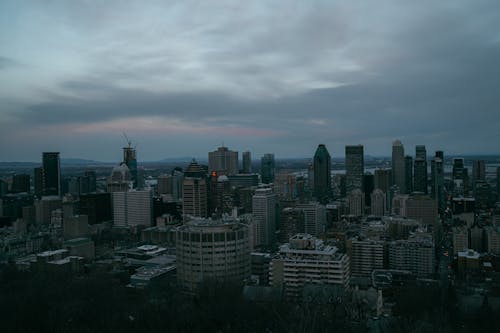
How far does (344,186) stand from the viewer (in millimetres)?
51188

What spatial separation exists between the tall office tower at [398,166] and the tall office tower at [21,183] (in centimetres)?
3562

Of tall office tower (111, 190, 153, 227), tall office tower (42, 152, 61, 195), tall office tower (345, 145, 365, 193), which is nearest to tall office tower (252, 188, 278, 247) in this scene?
tall office tower (111, 190, 153, 227)

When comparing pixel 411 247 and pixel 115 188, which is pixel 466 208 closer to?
pixel 411 247

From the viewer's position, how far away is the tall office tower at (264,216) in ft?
89.1

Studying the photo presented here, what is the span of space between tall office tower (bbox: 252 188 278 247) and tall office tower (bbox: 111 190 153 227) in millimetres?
8685

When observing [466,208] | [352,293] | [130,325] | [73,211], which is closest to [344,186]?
[466,208]

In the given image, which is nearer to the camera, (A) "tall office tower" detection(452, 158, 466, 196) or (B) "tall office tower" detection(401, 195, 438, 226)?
(B) "tall office tower" detection(401, 195, 438, 226)

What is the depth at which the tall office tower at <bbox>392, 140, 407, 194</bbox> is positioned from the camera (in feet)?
161

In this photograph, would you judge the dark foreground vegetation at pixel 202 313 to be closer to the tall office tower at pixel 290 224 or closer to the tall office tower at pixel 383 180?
the tall office tower at pixel 290 224

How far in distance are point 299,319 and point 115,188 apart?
95.2 feet

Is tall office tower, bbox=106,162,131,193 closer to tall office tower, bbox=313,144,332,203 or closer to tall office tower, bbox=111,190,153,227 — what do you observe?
tall office tower, bbox=111,190,153,227

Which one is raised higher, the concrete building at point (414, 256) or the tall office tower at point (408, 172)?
the tall office tower at point (408, 172)

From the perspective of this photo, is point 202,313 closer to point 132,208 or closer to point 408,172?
point 132,208

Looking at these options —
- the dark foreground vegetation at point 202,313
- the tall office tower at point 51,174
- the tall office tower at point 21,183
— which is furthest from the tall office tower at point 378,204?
the tall office tower at point 21,183
